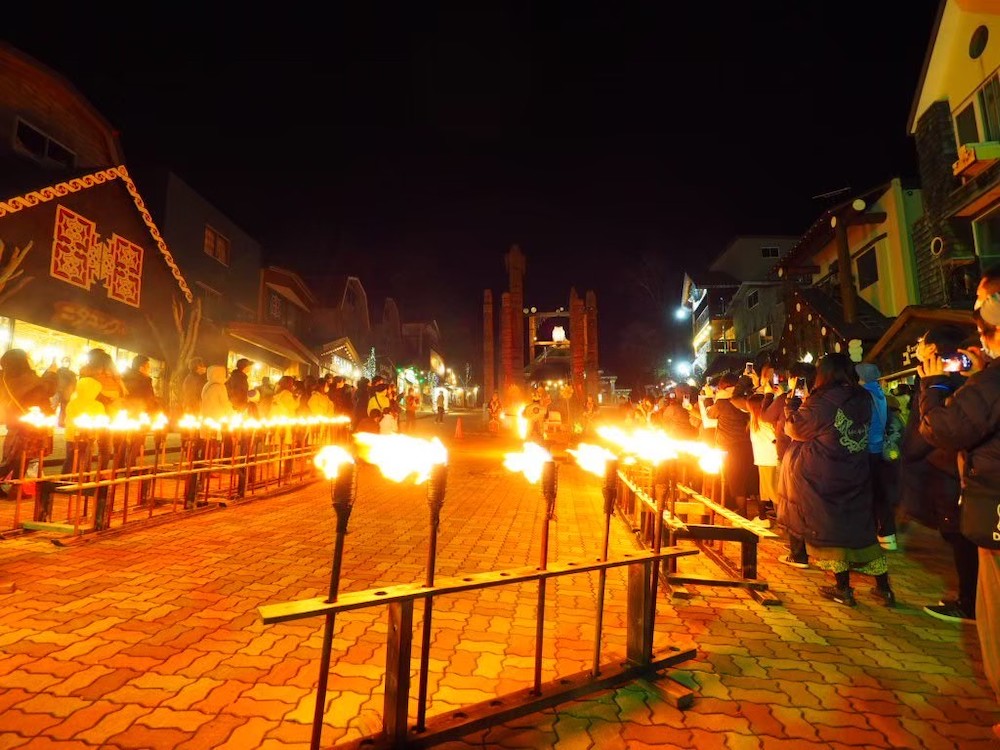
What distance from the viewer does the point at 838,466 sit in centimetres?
426

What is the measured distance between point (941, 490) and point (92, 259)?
18.7 m

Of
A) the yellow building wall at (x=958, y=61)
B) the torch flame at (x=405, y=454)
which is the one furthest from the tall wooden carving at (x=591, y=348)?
the torch flame at (x=405, y=454)

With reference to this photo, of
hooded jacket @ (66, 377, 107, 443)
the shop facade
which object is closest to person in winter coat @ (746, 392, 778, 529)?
hooded jacket @ (66, 377, 107, 443)

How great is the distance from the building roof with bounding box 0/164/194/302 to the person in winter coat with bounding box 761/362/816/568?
15872mm

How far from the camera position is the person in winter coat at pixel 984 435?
Result: 2.56 m

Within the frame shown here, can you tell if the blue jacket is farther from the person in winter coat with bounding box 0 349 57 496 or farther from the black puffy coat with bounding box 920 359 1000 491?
the person in winter coat with bounding box 0 349 57 496

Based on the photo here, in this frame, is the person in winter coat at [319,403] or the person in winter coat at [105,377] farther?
the person in winter coat at [319,403]

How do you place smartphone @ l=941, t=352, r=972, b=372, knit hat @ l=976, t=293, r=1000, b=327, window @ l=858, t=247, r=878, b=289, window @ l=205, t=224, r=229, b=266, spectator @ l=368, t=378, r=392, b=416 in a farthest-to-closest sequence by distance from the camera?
window @ l=205, t=224, r=229, b=266 < window @ l=858, t=247, r=878, b=289 < spectator @ l=368, t=378, r=392, b=416 < smartphone @ l=941, t=352, r=972, b=372 < knit hat @ l=976, t=293, r=1000, b=327

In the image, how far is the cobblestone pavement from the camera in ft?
8.07

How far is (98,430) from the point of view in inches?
232

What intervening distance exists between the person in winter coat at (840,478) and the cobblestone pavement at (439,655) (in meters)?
0.40

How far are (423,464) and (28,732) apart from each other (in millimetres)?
2394

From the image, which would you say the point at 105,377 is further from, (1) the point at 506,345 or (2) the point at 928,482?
(1) the point at 506,345

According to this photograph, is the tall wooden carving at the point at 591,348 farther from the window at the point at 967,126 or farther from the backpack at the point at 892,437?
the backpack at the point at 892,437
